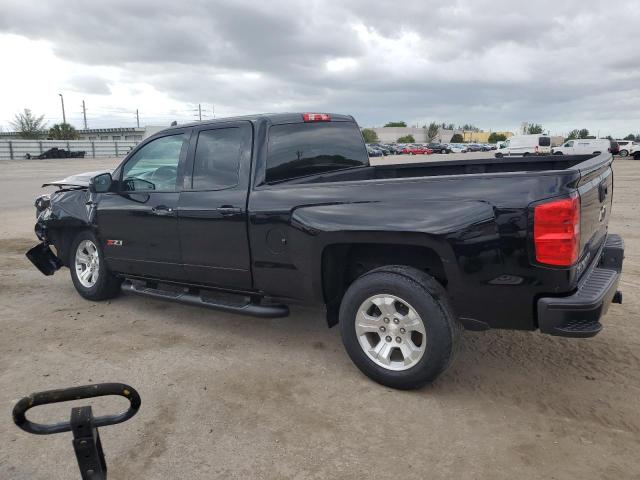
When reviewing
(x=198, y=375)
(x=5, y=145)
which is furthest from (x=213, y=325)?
(x=5, y=145)

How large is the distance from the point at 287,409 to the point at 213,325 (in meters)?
1.77

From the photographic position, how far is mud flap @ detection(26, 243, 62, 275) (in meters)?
5.82

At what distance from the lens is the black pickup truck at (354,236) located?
3.05 meters

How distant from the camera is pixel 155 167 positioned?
4.93 m

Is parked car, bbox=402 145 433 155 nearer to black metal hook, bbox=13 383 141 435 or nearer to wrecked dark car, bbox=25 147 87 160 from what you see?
wrecked dark car, bbox=25 147 87 160

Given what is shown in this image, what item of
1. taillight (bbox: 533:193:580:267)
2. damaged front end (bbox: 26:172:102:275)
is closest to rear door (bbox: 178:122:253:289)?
damaged front end (bbox: 26:172:102:275)

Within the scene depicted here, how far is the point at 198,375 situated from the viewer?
385cm

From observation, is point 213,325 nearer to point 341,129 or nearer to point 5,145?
point 341,129

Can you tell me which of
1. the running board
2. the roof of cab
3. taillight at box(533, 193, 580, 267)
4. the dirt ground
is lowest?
the dirt ground

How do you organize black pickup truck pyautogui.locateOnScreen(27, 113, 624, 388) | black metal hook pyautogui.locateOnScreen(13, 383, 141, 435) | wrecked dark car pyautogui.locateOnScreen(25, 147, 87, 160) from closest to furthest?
black metal hook pyautogui.locateOnScreen(13, 383, 141, 435) < black pickup truck pyautogui.locateOnScreen(27, 113, 624, 388) < wrecked dark car pyautogui.locateOnScreen(25, 147, 87, 160)

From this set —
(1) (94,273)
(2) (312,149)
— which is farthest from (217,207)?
(1) (94,273)

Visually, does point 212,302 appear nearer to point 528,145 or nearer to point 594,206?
point 594,206

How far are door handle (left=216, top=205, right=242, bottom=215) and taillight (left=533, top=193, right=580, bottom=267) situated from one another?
2.16 meters


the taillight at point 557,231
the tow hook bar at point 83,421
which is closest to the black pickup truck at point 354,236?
the taillight at point 557,231
